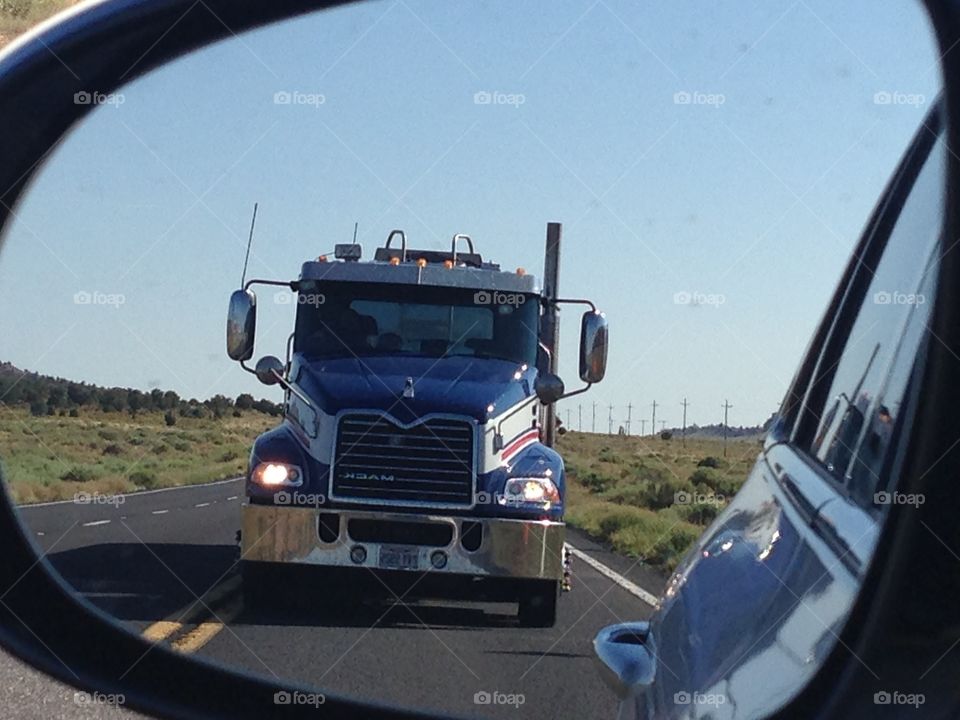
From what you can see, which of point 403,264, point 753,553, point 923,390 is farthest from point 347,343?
point 923,390

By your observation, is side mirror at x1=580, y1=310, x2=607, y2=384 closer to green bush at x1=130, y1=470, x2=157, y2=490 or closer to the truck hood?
the truck hood

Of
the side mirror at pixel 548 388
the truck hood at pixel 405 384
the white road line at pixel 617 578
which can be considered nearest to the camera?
the truck hood at pixel 405 384

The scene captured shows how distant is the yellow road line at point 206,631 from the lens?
6.82 metres

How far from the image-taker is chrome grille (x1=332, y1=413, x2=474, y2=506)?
28.1 ft

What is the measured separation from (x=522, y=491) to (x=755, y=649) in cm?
653

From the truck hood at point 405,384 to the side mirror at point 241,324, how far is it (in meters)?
0.62

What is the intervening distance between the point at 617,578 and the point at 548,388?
2.31 meters

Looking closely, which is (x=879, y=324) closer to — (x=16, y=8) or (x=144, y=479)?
(x=144, y=479)

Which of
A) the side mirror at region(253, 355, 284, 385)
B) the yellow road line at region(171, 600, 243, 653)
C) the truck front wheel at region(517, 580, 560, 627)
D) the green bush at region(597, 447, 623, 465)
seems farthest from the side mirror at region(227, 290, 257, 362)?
the green bush at region(597, 447, 623, 465)

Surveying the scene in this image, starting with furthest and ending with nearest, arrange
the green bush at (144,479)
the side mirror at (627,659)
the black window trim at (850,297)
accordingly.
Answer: the green bush at (144,479), the black window trim at (850,297), the side mirror at (627,659)

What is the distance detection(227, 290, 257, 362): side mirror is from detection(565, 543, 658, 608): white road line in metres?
2.18

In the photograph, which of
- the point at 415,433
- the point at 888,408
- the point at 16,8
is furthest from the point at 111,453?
the point at 888,408

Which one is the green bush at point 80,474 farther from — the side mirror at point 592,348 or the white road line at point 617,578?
the side mirror at point 592,348

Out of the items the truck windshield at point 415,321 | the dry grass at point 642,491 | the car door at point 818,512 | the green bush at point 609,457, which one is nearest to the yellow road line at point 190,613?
the truck windshield at point 415,321
